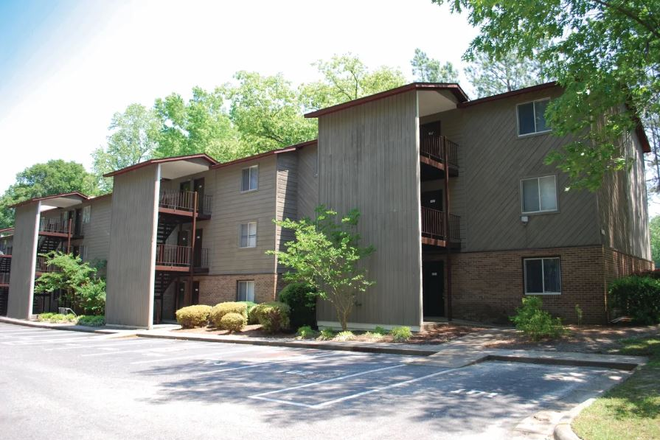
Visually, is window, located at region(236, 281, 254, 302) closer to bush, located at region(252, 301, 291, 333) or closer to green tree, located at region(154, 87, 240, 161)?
bush, located at region(252, 301, 291, 333)

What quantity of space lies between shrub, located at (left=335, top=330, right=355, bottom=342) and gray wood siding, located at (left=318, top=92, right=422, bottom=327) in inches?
48.8

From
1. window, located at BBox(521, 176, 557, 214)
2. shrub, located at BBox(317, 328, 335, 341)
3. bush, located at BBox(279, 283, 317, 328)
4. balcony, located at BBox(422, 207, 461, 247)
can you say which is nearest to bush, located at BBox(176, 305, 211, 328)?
bush, located at BBox(279, 283, 317, 328)

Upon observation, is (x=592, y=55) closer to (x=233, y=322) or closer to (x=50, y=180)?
(x=233, y=322)

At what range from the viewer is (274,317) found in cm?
1967

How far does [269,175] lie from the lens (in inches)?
1009

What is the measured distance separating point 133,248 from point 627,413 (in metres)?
24.4

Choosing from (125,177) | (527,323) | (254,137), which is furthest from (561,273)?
(254,137)

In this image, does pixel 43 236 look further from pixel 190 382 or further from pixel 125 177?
pixel 190 382

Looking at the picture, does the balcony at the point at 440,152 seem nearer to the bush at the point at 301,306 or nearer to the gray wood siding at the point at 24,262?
the bush at the point at 301,306

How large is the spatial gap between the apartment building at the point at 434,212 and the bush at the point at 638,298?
0.47 m

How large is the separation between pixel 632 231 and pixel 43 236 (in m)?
38.6

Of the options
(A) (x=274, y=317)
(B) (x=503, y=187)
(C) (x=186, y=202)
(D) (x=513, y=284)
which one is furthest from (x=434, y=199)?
(C) (x=186, y=202)

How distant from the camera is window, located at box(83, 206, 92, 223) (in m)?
37.1

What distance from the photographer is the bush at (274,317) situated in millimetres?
19672
